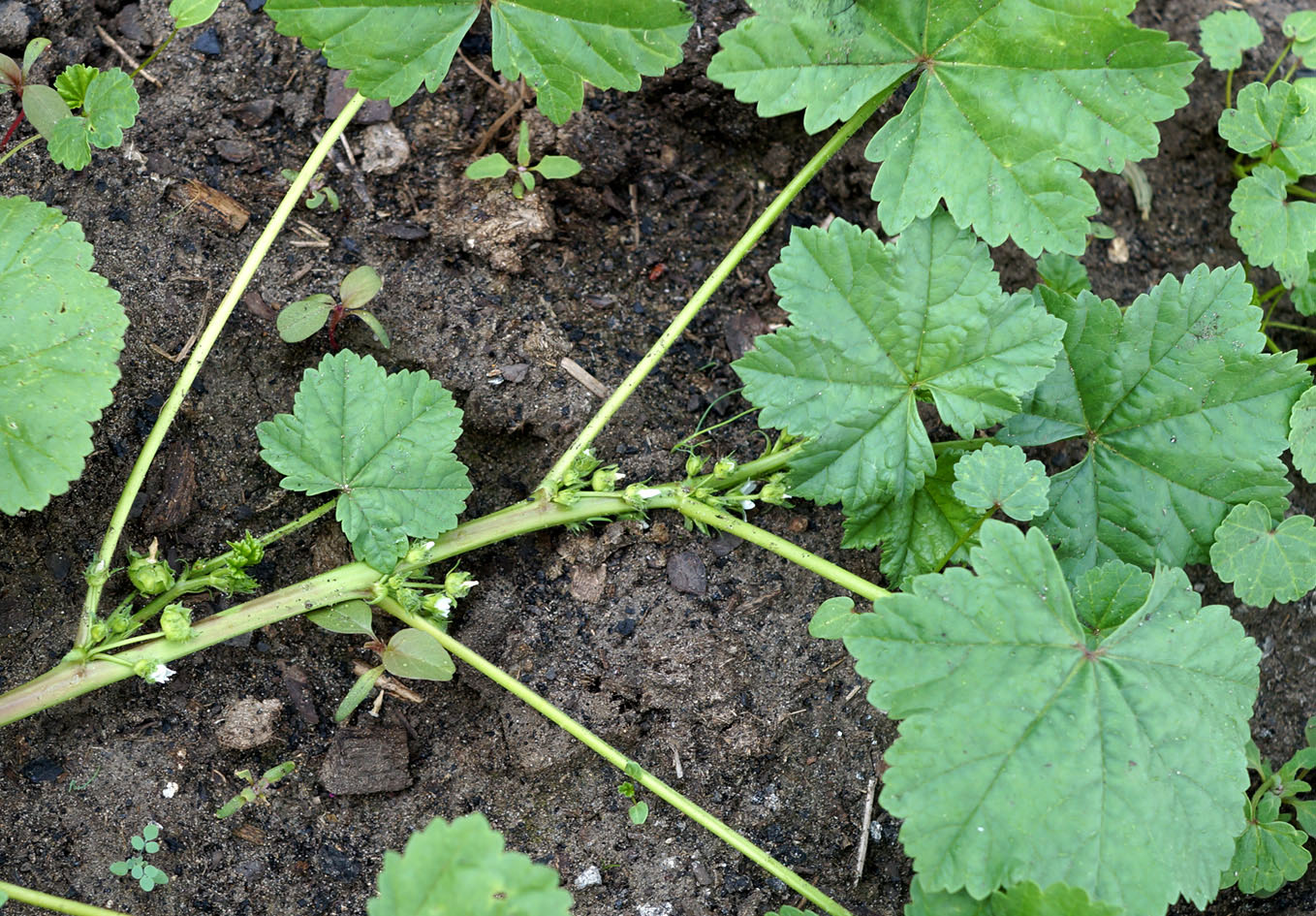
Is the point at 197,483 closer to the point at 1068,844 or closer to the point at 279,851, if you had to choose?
the point at 279,851

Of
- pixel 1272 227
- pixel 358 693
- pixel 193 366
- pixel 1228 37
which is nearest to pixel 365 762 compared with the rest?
pixel 358 693

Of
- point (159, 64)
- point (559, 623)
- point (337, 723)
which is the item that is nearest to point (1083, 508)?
point (559, 623)

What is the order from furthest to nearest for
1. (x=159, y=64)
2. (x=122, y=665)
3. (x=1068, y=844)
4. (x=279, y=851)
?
1. (x=159, y=64)
2. (x=279, y=851)
3. (x=122, y=665)
4. (x=1068, y=844)

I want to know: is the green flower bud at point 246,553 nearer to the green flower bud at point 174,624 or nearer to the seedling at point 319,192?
the green flower bud at point 174,624

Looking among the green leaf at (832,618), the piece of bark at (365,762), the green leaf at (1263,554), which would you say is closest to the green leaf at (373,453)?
the piece of bark at (365,762)

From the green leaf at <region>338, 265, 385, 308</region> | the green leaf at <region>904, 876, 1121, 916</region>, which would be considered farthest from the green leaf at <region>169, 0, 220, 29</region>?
the green leaf at <region>904, 876, 1121, 916</region>

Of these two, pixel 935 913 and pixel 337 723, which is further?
pixel 337 723

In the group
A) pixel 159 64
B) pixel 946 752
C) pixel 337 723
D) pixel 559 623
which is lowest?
pixel 337 723

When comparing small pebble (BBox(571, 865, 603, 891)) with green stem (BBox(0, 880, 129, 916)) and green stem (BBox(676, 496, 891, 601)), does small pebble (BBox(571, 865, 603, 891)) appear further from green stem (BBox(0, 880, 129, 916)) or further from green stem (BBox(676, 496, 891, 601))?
green stem (BBox(0, 880, 129, 916))

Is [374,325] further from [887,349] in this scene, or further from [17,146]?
[887,349]
